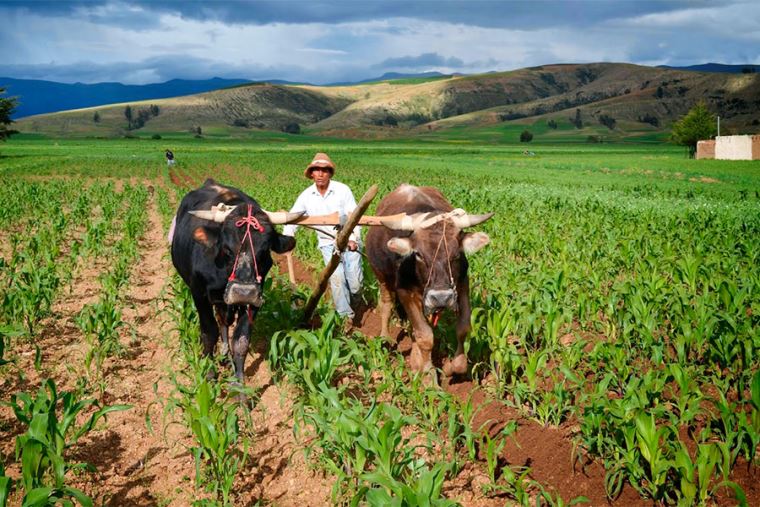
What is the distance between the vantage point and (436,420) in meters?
5.45

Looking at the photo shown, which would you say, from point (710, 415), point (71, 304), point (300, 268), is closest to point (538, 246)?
point (300, 268)

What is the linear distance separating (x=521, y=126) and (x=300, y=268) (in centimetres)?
19403

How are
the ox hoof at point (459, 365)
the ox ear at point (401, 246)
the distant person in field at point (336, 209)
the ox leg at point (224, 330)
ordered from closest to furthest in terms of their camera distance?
the ox ear at point (401, 246) → the ox hoof at point (459, 365) → the ox leg at point (224, 330) → the distant person in field at point (336, 209)

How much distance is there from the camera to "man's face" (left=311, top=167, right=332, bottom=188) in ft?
27.6

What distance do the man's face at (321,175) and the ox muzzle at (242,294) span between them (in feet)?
9.55

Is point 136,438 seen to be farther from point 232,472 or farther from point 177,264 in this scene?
point 177,264

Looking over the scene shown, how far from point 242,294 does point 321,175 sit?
3.01 meters

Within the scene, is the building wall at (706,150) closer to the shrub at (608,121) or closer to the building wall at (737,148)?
the building wall at (737,148)

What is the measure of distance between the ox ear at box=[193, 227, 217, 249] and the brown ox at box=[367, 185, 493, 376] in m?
1.84

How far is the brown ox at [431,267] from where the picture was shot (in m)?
5.87

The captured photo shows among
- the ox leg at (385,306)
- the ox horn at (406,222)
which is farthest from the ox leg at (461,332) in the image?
the ox leg at (385,306)

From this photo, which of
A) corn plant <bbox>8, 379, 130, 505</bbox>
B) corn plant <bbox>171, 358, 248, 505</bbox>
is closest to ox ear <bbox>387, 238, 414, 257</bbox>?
corn plant <bbox>171, 358, 248, 505</bbox>

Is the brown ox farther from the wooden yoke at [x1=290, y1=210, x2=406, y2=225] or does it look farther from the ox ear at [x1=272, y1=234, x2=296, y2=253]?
the ox ear at [x1=272, y1=234, x2=296, y2=253]

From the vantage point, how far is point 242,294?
230 inches
